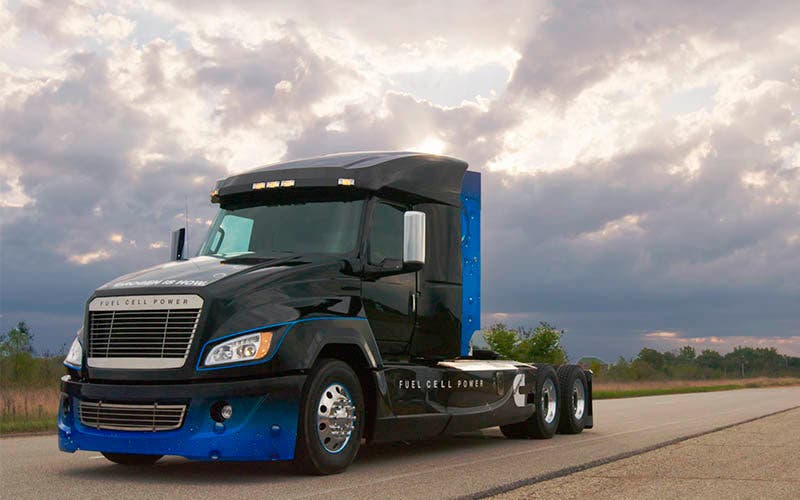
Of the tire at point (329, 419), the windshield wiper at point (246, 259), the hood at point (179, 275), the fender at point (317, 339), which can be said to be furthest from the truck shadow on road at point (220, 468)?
the windshield wiper at point (246, 259)

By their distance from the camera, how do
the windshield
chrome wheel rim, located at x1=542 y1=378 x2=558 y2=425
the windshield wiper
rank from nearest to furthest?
the windshield wiper → the windshield → chrome wheel rim, located at x1=542 y1=378 x2=558 y2=425

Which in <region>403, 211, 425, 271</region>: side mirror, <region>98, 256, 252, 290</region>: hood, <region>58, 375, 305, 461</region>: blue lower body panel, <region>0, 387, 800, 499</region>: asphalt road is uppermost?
<region>403, 211, 425, 271</region>: side mirror

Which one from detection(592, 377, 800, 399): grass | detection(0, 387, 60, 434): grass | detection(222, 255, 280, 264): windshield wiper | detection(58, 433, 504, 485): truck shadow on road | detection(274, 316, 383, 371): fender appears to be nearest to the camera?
detection(274, 316, 383, 371): fender

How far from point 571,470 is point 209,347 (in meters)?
3.74

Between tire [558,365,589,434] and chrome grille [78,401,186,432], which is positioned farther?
tire [558,365,589,434]

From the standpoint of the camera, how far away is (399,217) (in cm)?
1038

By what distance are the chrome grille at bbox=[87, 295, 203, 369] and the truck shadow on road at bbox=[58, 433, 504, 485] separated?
108 centimetres

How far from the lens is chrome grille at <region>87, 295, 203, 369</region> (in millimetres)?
8289

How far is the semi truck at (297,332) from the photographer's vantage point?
26.8 ft

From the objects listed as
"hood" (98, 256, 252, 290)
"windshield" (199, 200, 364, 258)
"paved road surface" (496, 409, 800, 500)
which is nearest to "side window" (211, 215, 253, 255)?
"windshield" (199, 200, 364, 258)

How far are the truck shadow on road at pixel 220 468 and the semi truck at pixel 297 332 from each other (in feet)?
0.97

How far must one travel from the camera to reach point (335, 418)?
871 centimetres

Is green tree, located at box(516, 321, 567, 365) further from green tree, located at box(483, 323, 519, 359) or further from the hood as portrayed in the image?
the hood

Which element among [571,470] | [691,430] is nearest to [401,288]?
[571,470]
